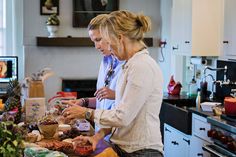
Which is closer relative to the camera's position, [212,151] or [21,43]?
[212,151]

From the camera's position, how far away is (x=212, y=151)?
3.25 metres

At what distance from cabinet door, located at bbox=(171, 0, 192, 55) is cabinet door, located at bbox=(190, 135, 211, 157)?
1100mm

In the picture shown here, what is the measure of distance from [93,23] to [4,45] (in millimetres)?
3476

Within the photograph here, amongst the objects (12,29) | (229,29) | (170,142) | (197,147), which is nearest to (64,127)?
(197,147)

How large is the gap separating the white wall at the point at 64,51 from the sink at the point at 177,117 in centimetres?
135

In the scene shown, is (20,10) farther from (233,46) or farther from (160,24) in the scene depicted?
(233,46)

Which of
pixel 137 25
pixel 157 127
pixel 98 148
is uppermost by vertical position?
pixel 137 25

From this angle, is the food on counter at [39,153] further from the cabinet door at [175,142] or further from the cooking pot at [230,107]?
the cabinet door at [175,142]

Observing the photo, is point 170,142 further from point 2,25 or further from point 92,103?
point 2,25

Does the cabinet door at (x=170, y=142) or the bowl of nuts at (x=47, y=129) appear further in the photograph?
the cabinet door at (x=170, y=142)

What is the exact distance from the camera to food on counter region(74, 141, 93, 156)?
6.42ft

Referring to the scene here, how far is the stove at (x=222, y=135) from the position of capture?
9.98 feet

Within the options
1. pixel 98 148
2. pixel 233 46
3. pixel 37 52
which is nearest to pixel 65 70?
pixel 37 52

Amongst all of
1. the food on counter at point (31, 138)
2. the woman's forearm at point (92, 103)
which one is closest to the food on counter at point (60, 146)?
A: the food on counter at point (31, 138)
